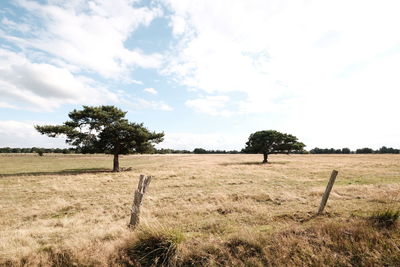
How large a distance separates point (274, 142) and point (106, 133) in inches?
1423

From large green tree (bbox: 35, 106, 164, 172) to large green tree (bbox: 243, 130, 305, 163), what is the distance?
26.1 m

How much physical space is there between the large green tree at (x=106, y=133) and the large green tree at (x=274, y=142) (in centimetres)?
2608

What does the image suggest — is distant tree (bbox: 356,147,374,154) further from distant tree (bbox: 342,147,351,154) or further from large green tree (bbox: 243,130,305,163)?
large green tree (bbox: 243,130,305,163)

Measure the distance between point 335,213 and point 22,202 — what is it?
17478mm

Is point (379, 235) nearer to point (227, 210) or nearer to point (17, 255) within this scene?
point (227, 210)

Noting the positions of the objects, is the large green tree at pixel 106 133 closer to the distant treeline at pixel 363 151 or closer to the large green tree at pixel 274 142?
the large green tree at pixel 274 142

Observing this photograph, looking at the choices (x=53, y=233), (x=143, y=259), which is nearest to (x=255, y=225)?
(x=143, y=259)

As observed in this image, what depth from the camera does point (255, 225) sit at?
325 inches

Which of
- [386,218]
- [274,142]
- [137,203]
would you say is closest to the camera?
[386,218]

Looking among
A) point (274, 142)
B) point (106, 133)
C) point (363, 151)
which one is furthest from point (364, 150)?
point (106, 133)

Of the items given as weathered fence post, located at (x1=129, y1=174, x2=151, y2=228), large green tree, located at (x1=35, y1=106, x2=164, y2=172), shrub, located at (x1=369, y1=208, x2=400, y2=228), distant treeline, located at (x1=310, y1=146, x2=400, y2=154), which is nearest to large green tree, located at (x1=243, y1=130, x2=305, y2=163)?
large green tree, located at (x1=35, y1=106, x2=164, y2=172)

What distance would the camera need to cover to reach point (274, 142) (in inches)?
2028

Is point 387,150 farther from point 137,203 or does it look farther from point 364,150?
point 137,203

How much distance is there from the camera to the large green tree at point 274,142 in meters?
50.6
